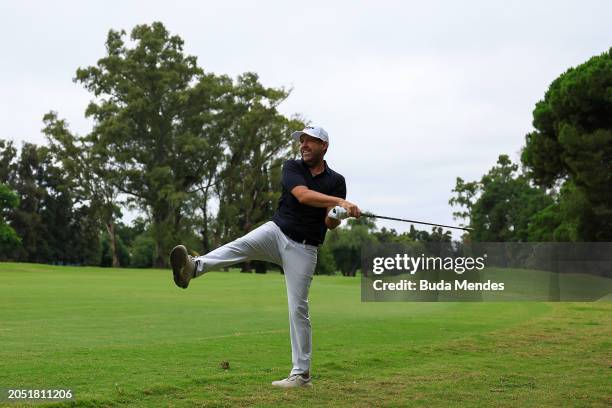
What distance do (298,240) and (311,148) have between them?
3.02 feet

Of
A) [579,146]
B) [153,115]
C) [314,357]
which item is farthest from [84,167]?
[314,357]

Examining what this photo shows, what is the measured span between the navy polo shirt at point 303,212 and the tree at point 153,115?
2443 inches

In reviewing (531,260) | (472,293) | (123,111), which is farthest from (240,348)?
(123,111)

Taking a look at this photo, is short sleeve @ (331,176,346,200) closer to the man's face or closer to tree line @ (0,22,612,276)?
the man's face

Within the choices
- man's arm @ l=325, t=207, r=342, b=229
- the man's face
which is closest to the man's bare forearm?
man's arm @ l=325, t=207, r=342, b=229

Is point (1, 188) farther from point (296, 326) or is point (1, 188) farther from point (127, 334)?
point (296, 326)

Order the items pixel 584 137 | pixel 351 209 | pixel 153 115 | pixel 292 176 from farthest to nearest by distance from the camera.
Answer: pixel 153 115 < pixel 584 137 < pixel 292 176 < pixel 351 209

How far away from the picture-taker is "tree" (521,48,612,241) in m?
45.4

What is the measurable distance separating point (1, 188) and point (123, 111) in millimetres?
12657

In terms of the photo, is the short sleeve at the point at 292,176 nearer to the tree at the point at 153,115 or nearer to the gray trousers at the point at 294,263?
the gray trousers at the point at 294,263

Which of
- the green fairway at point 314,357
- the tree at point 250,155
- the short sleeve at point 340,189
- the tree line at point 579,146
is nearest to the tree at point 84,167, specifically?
the tree at point 250,155

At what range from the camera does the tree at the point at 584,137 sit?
45.4 meters

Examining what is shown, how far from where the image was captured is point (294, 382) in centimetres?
808

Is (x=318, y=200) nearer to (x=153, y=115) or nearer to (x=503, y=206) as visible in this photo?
(x=153, y=115)
